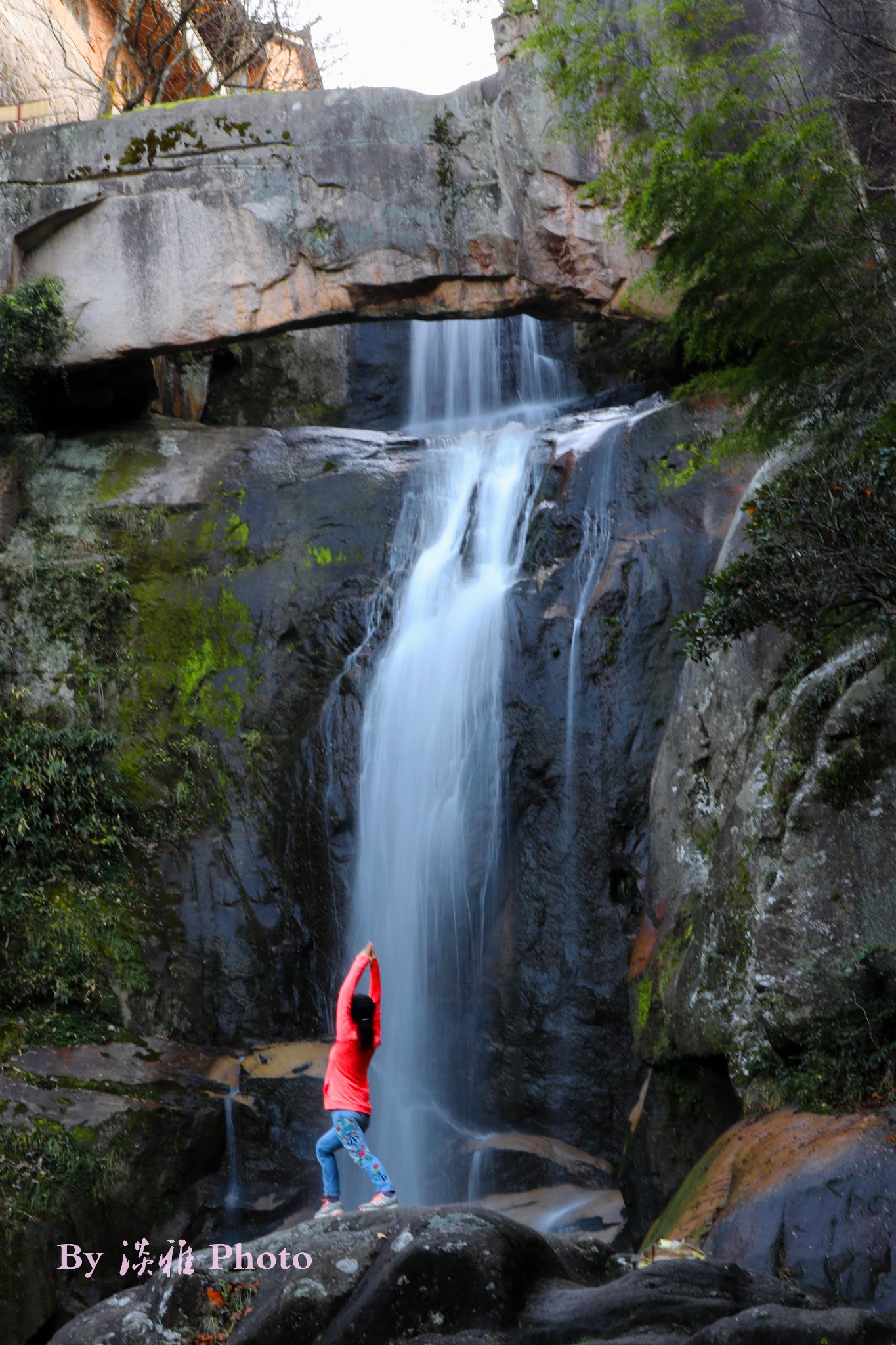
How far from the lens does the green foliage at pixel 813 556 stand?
639cm

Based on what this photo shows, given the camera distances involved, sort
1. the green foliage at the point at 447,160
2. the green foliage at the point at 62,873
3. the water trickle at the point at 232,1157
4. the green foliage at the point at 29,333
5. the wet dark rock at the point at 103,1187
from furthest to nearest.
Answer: the green foliage at the point at 29,333, the green foliage at the point at 447,160, the green foliage at the point at 62,873, the water trickle at the point at 232,1157, the wet dark rock at the point at 103,1187

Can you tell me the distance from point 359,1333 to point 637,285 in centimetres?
943

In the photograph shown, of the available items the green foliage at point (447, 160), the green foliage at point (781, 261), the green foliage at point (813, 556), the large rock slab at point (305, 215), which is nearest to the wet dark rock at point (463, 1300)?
the green foliage at point (813, 556)

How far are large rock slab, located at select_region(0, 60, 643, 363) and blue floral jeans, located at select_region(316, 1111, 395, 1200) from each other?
9743 mm

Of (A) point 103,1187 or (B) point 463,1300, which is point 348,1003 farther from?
(A) point 103,1187

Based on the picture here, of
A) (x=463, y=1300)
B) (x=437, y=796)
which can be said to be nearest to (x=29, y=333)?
(x=437, y=796)

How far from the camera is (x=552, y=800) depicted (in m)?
11.0

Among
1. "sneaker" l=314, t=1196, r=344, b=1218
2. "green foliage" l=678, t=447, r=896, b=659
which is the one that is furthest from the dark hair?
"green foliage" l=678, t=447, r=896, b=659

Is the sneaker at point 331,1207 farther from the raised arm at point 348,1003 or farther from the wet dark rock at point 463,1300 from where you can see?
the wet dark rock at point 463,1300

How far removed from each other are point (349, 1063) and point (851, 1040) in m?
3.01

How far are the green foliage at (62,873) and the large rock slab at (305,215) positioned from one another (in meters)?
5.16

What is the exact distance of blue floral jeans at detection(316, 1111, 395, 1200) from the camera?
6.81 m

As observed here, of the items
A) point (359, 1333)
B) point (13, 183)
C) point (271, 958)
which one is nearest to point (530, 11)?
point (13, 183)

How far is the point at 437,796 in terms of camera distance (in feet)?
37.5
